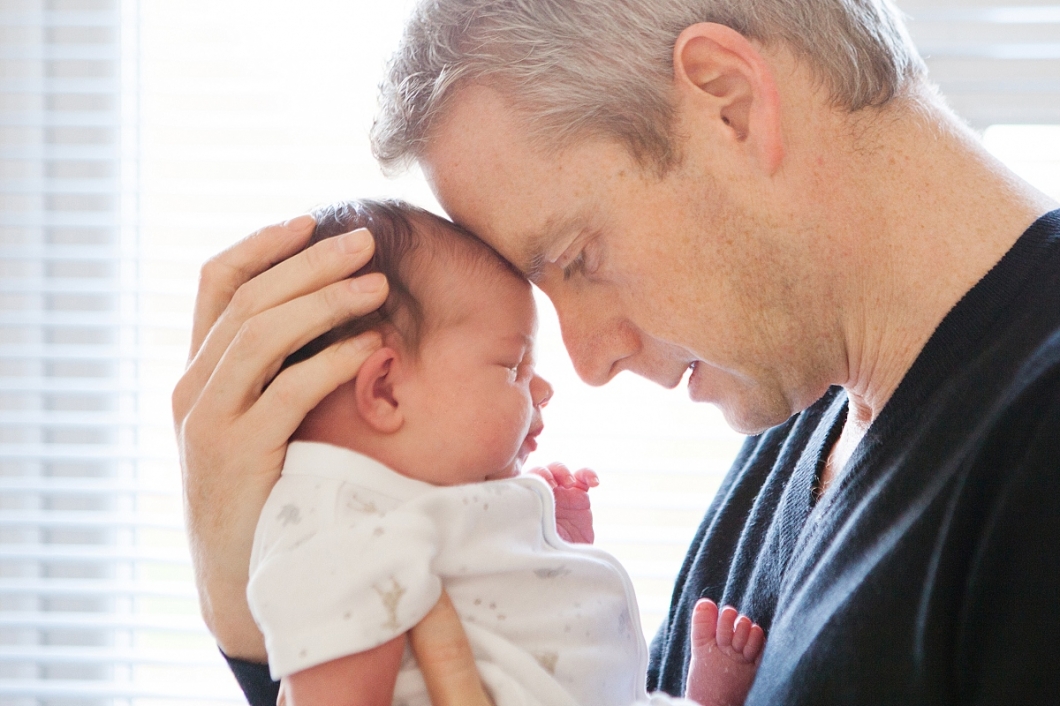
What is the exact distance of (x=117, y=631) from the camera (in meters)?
1.88

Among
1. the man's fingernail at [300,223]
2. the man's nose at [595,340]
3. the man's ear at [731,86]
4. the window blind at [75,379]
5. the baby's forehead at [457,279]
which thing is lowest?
the window blind at [75,379]

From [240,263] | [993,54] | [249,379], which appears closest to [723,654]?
[249,379]

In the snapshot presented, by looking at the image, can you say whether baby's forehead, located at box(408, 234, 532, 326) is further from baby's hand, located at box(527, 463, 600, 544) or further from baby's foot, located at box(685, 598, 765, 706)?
baby's foot, located at box(685, 598, 765, 706)

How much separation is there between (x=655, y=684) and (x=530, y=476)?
418 mm

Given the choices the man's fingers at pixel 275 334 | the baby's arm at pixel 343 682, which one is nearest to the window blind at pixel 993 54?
the man's fingers at pixel 275 334

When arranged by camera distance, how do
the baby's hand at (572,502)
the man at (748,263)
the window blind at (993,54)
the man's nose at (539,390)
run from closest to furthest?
the man at (748,263)
the man's nose at (539,390)
the baby's hand at (572,502)
the window blind at (993,54)

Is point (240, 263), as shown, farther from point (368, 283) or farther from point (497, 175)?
point (497, 175)

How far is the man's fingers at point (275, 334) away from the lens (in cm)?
102

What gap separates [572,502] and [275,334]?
19.9 inches

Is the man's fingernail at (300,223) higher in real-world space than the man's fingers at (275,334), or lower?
higher

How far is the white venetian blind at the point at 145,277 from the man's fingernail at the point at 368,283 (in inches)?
32.0

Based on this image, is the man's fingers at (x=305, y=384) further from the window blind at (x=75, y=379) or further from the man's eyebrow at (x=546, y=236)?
the window blind at (x=75, y=379)

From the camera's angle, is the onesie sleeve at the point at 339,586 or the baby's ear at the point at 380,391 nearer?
the onesie sleeve at the point at 339,586

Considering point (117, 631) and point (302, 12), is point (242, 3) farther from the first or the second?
point (117, 631)
